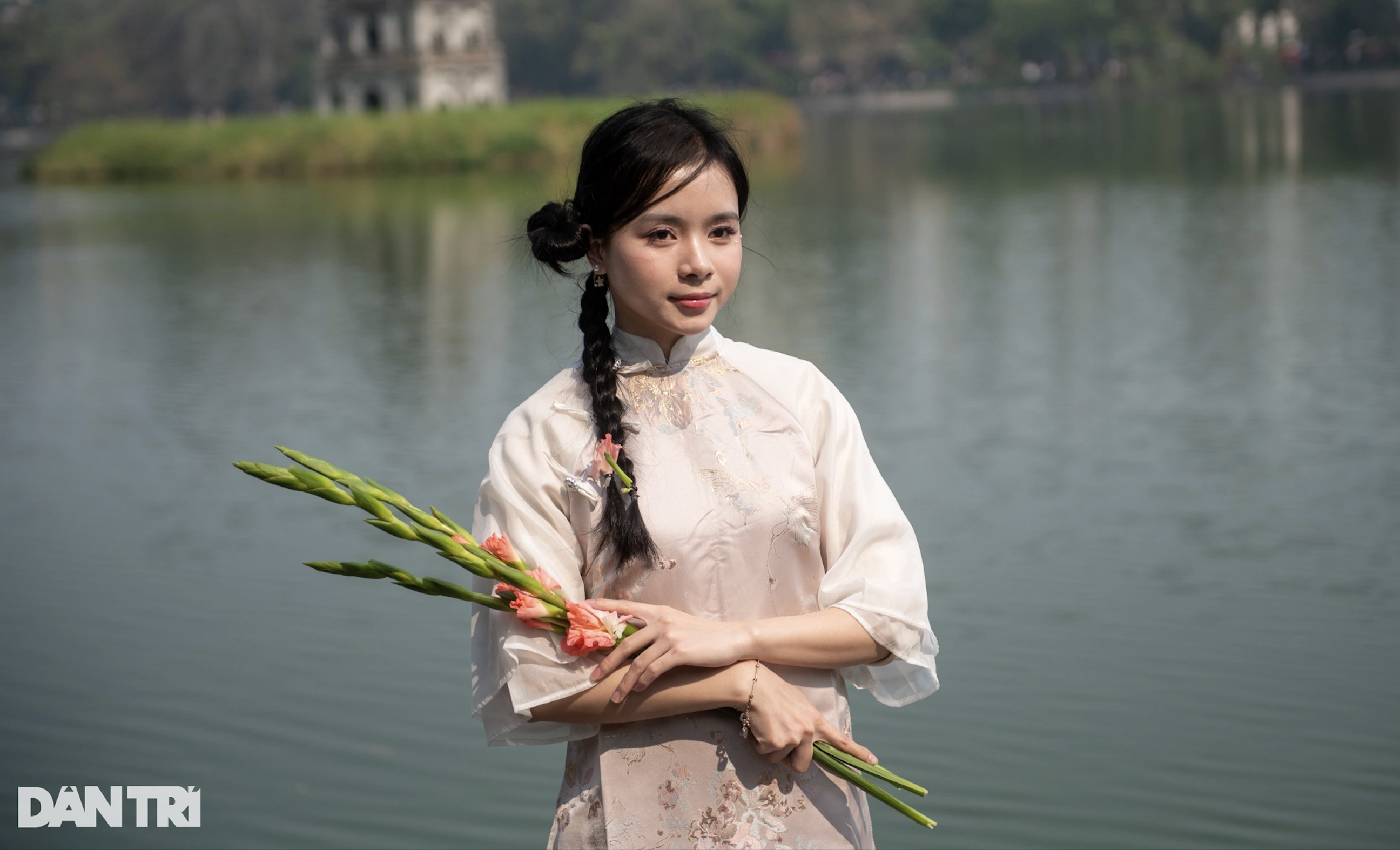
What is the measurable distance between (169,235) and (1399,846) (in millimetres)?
19376

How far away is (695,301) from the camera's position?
6.22 feet

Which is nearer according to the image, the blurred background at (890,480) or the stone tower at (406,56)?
the blurred background at (890,480)

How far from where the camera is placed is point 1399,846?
3.63 meters

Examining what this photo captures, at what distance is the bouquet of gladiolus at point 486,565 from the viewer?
179 cm

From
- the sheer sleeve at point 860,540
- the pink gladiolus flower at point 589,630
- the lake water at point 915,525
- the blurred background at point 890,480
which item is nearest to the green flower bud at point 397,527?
the pink gladiolus flower at point 589,630

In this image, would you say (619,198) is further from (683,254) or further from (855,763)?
(855,763)

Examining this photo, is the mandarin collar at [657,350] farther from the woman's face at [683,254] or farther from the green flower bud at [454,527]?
the green flower bud at [454,527]

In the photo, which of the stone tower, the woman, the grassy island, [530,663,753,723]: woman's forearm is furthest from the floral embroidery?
the stone tower

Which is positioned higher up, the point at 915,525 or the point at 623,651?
→ the point at 623,651

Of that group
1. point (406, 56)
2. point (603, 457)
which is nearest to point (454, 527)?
point (603, 457)

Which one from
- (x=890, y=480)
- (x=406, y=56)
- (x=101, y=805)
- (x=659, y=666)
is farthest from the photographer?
(x=406, y=56)

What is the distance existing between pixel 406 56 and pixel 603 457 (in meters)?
45.0

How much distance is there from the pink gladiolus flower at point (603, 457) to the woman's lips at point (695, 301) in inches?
6.9

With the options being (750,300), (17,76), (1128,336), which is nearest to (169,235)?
(750,300)
